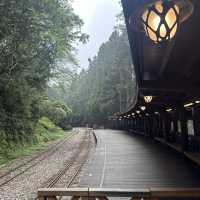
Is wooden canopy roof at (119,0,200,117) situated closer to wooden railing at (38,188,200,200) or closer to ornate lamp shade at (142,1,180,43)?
ornate lamp shade at (142,1,180,43)

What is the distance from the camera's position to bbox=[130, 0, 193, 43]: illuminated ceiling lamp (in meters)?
3.49

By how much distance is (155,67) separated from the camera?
35.0 feet

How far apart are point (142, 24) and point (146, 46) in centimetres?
392

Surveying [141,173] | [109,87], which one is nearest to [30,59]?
[141,173]

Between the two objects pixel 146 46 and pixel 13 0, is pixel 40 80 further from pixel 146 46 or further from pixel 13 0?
pixel 146 46

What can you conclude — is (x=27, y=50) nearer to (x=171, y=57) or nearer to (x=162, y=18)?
(x=171, y=57)

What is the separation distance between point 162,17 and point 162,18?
1 centimetres

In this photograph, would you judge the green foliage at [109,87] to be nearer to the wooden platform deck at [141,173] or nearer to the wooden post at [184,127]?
the wooden post at [184,127]

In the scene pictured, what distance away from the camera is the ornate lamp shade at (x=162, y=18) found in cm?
348

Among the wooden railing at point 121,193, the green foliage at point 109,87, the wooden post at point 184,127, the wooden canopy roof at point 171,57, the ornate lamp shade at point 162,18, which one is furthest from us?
the green foliage at point 109,87

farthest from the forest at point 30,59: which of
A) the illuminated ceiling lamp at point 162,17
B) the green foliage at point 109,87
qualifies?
the green foliage at point 109,87

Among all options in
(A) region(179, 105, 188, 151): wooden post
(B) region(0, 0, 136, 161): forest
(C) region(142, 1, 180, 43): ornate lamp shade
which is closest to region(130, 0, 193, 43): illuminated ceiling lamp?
(C) region(142, 1, 180, 43): ornate lamp shade

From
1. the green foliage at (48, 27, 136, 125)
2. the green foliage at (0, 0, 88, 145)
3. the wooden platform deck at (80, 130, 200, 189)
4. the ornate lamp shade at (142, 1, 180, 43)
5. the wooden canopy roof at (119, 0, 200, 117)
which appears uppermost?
the green foliage at (48, 27, 136, 125)

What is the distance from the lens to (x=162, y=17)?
3508 millimetres
